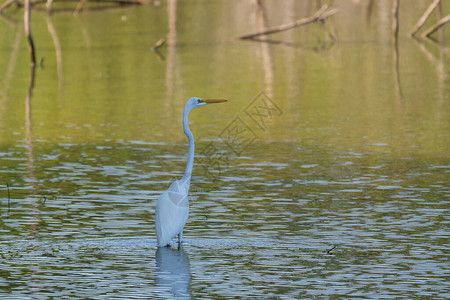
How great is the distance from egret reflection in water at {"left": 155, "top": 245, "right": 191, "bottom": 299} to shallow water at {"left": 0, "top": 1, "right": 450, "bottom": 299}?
4 cm

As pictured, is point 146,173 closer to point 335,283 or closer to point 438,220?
point 438,220

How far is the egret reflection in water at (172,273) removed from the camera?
12133 millimetres

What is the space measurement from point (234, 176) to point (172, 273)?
750cm

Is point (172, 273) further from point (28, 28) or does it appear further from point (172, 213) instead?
point (28, 28)

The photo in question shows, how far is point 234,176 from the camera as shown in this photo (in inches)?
803

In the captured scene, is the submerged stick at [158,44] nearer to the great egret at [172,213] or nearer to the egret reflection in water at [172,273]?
the great egret at [172,213]

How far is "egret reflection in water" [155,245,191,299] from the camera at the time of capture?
39.8 ft

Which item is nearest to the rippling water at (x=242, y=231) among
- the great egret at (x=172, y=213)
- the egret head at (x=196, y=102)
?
the great egret at (x=172, y=213)

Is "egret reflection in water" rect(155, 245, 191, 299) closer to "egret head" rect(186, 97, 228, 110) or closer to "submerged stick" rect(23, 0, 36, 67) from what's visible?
"egret head" rect(186, 97, 228, 110)

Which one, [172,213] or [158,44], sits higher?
[158,44]

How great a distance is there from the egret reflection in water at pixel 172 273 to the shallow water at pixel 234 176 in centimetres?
4

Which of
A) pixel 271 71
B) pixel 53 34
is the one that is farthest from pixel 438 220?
pixel 53 34

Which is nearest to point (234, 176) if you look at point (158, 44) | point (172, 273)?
point (172, 273)

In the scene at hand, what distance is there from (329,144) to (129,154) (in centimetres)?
471
